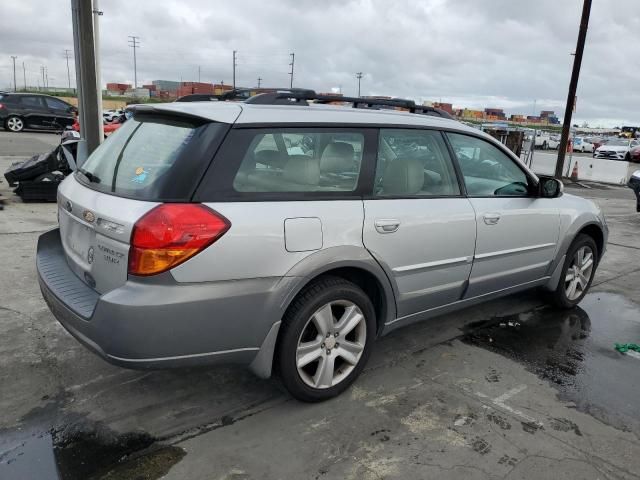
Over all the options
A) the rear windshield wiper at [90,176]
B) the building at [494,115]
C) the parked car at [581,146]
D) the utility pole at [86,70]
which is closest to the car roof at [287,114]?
the rear windshield wiper at [90,176]

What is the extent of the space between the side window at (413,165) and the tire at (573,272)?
1.73m

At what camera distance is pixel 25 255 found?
563cm

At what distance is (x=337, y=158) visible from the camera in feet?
10.3

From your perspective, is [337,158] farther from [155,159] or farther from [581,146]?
[581,146]

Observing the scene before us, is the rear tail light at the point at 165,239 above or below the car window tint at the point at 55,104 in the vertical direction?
below

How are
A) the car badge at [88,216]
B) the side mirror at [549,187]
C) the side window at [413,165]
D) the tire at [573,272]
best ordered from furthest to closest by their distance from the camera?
the tire at [573,272] → the side mirror at [549,187] → the side window at [413,165] → the car badge at [88,216]

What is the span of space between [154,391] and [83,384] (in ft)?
1.44

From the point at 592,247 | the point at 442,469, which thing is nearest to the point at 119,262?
the point at 442,469

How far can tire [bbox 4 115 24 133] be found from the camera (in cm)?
2300

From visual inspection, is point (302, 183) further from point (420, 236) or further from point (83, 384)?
point (83, 384)

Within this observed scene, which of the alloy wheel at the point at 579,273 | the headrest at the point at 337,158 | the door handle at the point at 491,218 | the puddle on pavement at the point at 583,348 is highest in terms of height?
the headrest at the point at 337,158

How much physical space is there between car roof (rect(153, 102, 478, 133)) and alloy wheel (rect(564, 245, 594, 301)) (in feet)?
7.12

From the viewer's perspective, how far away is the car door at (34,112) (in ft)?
76.6

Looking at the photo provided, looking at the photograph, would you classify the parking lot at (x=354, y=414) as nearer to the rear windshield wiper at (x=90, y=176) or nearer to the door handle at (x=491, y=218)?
the door handle at (x=491, y=218)
